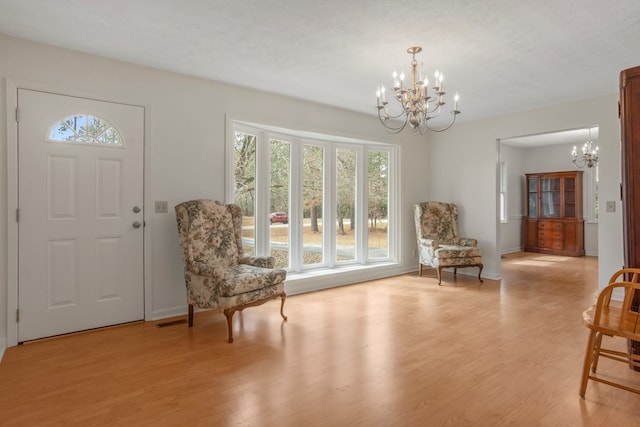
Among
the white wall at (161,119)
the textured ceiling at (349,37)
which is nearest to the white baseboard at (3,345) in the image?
the white wall at (161,119)

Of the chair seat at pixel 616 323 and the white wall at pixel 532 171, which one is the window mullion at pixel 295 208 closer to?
the chair seat at pixel 616 323

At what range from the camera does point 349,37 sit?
2.85m

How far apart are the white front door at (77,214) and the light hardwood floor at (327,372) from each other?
258 millimetres

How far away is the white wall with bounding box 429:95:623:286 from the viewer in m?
4.28

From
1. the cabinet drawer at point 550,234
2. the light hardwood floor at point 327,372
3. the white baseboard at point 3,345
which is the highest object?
the cabinet drawer at point 550,234

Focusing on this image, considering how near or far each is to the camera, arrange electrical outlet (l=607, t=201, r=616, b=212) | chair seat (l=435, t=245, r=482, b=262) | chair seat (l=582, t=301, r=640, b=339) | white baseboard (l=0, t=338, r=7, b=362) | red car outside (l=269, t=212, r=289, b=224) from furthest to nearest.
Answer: chair seat (l=435, t=245, r=482, b=262)
red car outside (l=269, t=212, r=289, b=224)
electrical outlet (l=607, t=201, r=616, b=212)
white baseboard (l=0, t=338, r=7, b=362)
chair seat (l=582, t=301, r=640, b=339)

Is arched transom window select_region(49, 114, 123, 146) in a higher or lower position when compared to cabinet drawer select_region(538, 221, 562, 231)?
higher

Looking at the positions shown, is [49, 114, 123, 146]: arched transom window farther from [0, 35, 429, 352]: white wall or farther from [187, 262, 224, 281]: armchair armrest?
[187, 262, 224, 281]: armchair armrest

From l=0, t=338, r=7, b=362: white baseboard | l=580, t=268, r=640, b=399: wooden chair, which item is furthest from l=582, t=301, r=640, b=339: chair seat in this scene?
l=0, t=338, r=7, b=362: white baseboard

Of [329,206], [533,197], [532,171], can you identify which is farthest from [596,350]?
[532,171]

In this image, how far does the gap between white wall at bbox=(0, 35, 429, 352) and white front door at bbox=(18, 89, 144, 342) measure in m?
0.08

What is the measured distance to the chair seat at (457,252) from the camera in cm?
513

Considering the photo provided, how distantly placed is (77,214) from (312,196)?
2.81 m

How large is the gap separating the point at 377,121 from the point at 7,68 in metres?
4.24
